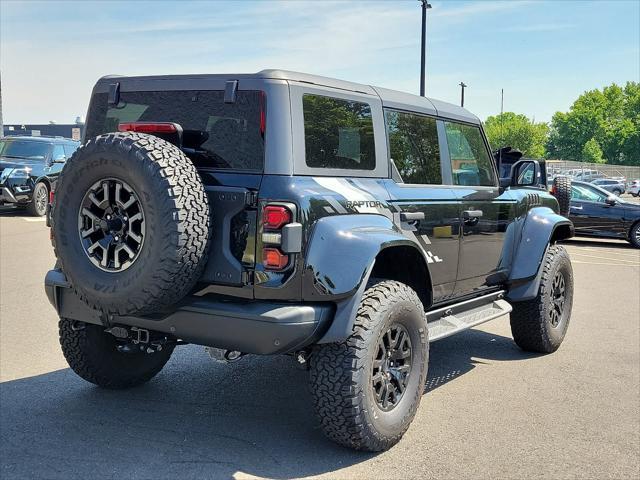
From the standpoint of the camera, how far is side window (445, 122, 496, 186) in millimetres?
5168

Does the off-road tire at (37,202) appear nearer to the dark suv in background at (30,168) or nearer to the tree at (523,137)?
the dark suv in background at (30,168)

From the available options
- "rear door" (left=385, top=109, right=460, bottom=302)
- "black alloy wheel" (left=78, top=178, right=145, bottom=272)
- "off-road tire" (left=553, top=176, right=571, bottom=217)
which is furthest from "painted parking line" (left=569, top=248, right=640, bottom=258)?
"black alloy wheel" (left=78, top=178, right=145, bottom=272)

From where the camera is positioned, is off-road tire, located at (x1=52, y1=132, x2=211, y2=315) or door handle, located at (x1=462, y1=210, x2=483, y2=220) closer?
off-road tire, located at (x1=52, y1=132, x2=211, y2=315)

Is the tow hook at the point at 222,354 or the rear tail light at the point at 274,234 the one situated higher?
the rear tail light at the point at 274,234

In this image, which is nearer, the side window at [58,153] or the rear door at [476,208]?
the rear door at [476,208]

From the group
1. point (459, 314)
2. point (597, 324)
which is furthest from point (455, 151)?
point (597, 324)

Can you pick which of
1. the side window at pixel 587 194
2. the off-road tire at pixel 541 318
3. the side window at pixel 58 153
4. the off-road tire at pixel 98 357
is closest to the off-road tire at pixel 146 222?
the off-road tire at pixel 98 357

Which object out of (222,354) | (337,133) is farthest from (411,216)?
(222,354)

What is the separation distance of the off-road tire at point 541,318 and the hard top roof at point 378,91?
141 cm

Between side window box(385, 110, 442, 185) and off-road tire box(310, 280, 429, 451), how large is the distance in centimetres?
95

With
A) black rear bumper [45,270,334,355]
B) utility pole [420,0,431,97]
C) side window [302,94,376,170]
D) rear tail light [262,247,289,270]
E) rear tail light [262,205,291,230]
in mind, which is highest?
utility pole [420,0,431,97]

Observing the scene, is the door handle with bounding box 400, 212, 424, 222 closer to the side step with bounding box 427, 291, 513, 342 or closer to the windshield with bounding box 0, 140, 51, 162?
the side step with bounding box 427, 291, 513, 342

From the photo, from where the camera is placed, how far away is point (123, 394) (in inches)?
184

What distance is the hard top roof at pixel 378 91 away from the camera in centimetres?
368
